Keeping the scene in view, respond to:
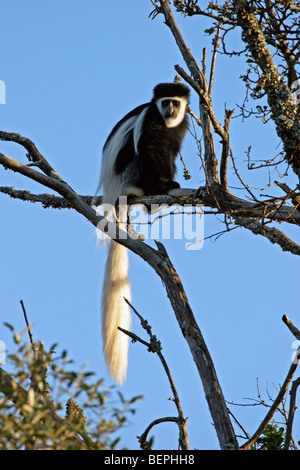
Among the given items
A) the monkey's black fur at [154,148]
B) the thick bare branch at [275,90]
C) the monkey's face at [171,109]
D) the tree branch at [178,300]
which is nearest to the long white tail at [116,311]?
the monkey's black fur at [154,148]

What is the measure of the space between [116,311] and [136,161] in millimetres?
1305

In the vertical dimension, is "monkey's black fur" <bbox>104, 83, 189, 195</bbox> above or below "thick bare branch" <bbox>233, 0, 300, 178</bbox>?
above

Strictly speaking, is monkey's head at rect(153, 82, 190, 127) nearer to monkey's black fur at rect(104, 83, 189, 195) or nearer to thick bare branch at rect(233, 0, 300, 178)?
monkey's black fur at rect(104, 83, 189, 195)

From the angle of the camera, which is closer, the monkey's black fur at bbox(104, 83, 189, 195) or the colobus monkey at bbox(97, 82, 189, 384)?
the colobus monkey at bbox(97, 82, 189, 384)

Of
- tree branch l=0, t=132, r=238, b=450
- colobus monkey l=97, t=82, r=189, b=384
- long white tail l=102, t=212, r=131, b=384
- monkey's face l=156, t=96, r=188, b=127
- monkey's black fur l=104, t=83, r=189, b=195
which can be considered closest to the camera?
tree branch l=0, t=132, r=238, b=450

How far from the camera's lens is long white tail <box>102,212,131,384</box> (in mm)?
3287

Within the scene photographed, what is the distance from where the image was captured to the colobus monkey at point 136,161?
12.7ft

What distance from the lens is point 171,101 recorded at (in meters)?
4.78

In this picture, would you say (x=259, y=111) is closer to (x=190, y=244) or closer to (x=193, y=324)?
(x=190, y=244)

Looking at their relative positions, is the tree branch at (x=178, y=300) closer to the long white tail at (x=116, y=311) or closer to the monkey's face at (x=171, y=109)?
the long white tail at (x=116, y=311)

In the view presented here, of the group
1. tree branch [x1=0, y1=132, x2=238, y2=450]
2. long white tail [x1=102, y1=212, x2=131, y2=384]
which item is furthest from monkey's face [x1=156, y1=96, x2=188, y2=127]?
tree branch [x1=0, y1=132, x2=238, y2=450]

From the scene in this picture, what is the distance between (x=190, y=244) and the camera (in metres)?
2.95

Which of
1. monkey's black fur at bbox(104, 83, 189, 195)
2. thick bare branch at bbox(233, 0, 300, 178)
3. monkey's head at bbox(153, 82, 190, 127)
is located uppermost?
monkey's head at bbox(153, 82, 190, 127)
